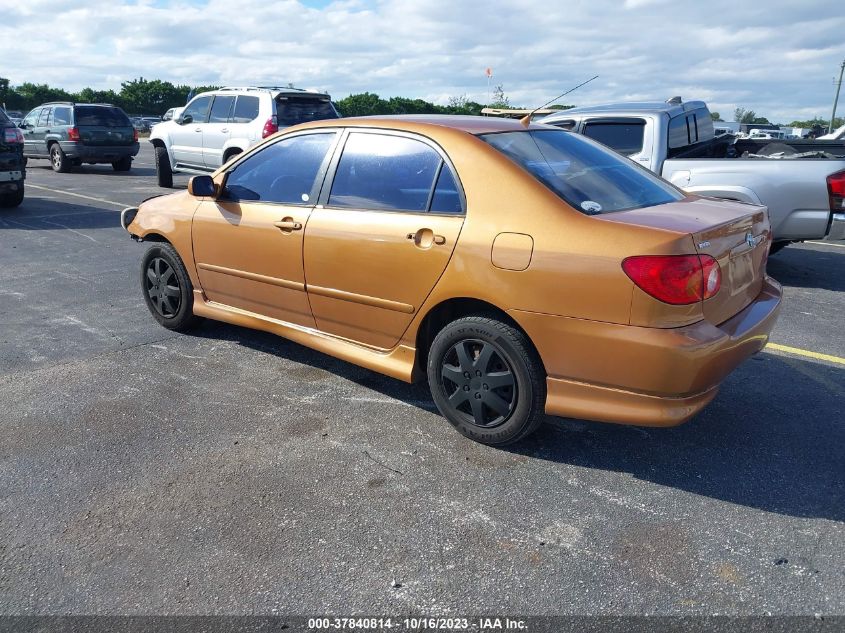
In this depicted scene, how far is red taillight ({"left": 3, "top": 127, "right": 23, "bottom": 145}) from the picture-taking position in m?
10.5

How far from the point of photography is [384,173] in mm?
3881

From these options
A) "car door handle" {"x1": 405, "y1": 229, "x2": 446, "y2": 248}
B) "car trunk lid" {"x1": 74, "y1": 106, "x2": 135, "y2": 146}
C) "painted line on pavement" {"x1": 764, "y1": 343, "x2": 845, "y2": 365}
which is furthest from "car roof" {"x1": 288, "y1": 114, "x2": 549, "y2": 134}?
"car trunk lid" {"x1": 74, "y1": 106, "x2": 135, "y2": 146}

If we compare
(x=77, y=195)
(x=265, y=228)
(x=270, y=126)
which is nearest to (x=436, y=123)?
(x=265, y=228)

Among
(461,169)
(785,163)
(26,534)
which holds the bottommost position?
(26,534)

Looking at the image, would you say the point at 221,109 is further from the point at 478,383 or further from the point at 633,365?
the point at 633,365

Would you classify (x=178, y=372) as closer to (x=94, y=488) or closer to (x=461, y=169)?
(x=94, y=488)

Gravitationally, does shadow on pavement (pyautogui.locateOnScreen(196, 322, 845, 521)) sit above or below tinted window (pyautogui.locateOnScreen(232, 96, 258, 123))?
below

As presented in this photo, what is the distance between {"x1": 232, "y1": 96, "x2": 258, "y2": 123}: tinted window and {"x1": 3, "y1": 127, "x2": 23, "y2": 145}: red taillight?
3410mm

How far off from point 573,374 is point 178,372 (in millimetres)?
2634

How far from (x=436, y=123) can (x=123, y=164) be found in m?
16.7

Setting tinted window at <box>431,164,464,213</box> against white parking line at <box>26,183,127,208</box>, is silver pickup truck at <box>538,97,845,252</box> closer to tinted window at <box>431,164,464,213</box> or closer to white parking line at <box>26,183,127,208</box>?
tinted window at <box>431,164,464,213</box>

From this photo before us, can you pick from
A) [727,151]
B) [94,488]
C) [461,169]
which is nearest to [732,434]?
[461,169]

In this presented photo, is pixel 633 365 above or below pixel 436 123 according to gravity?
below

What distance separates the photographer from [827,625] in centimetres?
233
